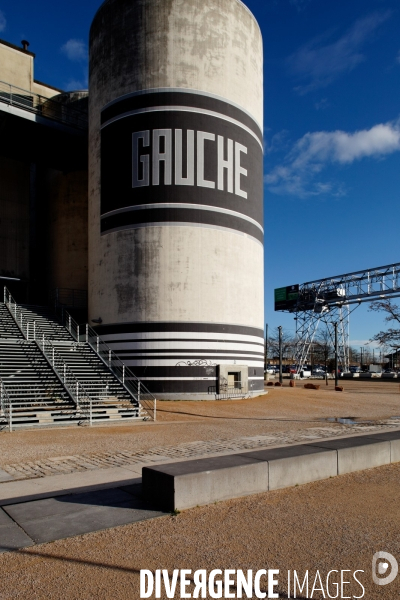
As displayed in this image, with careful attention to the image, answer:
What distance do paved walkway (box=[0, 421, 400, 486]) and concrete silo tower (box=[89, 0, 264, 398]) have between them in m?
17.2

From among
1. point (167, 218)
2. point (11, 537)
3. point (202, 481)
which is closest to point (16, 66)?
point (167, 218)

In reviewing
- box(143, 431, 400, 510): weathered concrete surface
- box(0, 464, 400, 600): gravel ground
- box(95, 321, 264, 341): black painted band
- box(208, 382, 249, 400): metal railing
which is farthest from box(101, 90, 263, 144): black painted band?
box(0, 464, 400, 600): gravel ground

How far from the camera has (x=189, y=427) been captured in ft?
66.1

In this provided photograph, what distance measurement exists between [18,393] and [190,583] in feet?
→ 60.7

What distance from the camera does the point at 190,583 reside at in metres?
5.75

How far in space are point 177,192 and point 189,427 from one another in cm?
1927

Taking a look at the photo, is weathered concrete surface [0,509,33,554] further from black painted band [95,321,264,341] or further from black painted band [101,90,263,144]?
black painted band [101,90,263,144]

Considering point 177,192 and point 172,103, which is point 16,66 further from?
point 177,192

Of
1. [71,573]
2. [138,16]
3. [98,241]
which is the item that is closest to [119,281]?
[98,241]

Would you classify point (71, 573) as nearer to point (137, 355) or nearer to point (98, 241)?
point (137, 355)

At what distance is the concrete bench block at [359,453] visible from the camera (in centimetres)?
1088

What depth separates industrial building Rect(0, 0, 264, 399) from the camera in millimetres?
34312

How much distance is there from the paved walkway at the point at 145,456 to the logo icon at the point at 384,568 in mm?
6852

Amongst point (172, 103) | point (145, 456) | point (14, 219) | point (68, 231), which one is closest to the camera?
point (145, 456)
